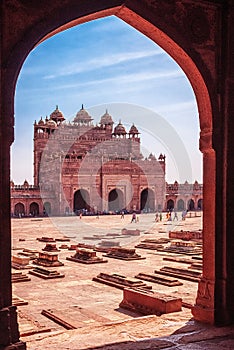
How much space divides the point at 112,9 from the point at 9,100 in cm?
150

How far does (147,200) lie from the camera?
163 feet

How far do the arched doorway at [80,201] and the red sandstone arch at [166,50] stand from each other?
41.0 m

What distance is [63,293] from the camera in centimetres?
1088

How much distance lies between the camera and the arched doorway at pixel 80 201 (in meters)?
46.2

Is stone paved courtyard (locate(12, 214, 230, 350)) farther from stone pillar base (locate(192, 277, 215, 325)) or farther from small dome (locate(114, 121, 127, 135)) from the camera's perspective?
small dome (locate(114, 121, 127, 135))

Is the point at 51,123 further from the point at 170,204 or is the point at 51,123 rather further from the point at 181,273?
the point at 181,273

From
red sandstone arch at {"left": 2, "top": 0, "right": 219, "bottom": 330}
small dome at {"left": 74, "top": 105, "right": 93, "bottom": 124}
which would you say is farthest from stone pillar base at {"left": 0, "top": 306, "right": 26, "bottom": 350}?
small dome at {"left": 74, "top": 105, "right": 93, "bottom": 124}

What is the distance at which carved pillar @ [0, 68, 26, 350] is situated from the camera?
157 inches

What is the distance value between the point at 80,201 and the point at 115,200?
143 inches

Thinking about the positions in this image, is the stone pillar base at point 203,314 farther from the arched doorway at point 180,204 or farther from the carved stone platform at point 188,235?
the arched doorway at point 180,204

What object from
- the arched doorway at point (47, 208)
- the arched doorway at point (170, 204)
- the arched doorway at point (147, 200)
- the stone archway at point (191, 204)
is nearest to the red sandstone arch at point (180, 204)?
the stone archway at point (191, 204)

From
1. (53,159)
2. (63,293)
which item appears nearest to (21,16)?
(63,293)

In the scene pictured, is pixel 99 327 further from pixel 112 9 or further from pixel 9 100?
pixel 112 9

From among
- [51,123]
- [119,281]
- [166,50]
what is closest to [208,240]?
[166,50]
